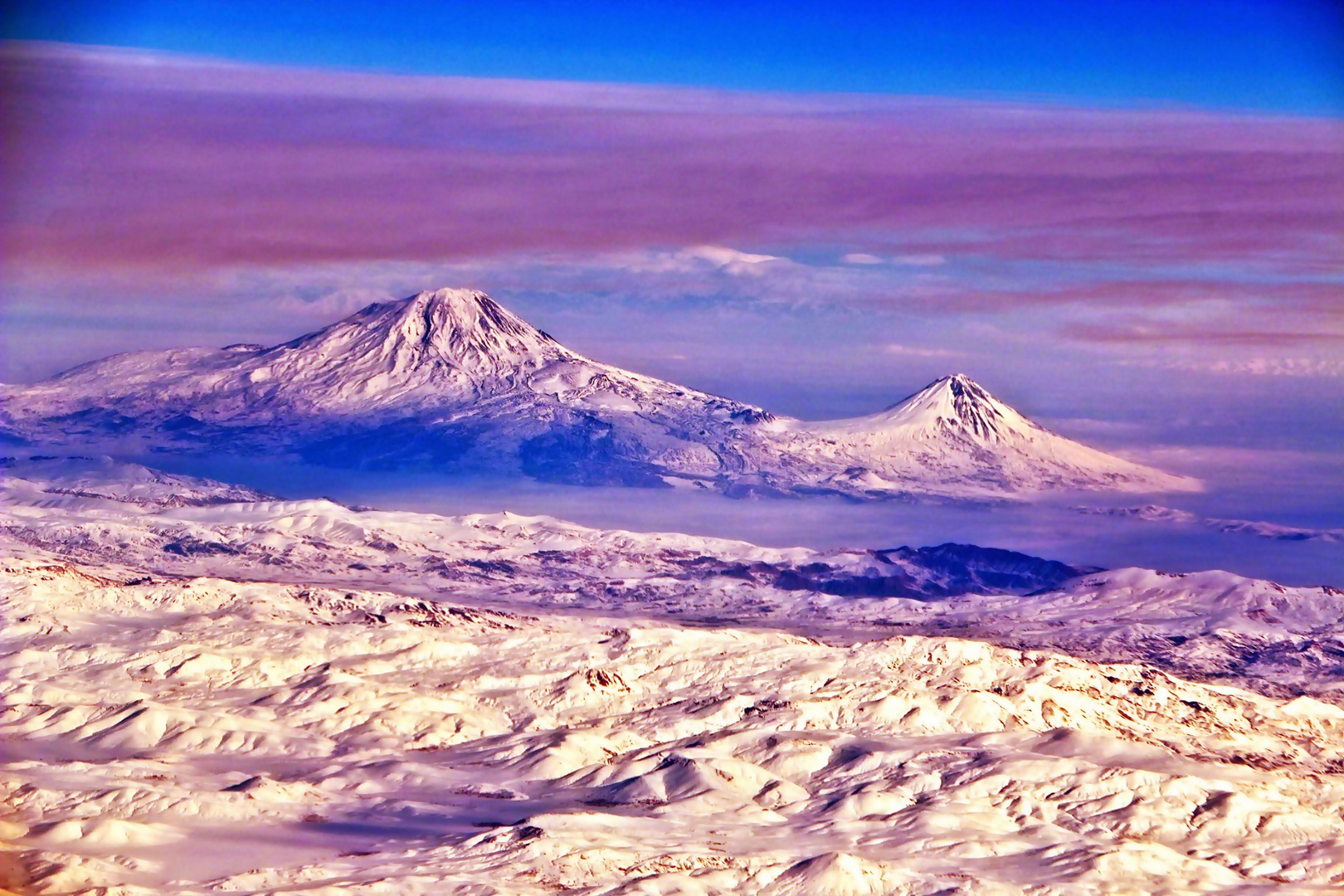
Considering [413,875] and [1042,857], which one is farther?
[1042,857]

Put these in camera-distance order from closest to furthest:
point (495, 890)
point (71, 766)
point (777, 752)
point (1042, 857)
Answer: point (495, 890), point (1042, 857), point (71, 766), point (777, 752)

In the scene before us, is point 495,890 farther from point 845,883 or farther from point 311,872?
point 845,883

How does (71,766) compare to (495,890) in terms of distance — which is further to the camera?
(71,766)

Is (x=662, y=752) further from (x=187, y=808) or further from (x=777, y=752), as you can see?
(x=187, y=808)

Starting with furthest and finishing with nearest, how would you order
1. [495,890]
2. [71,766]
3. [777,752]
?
[777,752]
[71,766]
[495,890]

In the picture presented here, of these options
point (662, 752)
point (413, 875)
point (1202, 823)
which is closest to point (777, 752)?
point (662, 752)

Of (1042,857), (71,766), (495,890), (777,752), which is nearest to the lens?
(495,890)

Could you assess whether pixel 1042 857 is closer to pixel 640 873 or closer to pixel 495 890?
pixel 640 873

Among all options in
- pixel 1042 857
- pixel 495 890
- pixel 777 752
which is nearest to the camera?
pixel 495 890

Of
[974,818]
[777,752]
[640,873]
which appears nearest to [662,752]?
[777,752]
